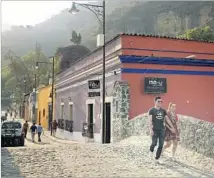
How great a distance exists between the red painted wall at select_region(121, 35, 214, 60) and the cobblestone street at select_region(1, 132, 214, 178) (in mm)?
5910

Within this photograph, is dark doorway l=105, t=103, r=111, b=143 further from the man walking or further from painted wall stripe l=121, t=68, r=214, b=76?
the man walking

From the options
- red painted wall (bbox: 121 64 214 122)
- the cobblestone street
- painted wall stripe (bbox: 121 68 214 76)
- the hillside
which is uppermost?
the hillside

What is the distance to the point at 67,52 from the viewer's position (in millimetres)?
69688

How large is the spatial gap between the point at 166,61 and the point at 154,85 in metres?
1.33

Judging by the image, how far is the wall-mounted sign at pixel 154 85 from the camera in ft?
54.6

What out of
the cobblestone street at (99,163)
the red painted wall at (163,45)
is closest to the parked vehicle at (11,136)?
the red painted wall at (163,45)

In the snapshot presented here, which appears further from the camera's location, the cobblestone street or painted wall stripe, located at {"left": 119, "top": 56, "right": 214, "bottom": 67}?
painted wall stripe, located at {"left": 119, "top": 56, "right": 214, "bottom": 67}

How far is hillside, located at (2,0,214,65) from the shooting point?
11056 cm

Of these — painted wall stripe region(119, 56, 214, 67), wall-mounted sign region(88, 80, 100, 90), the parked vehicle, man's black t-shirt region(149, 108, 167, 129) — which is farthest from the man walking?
the parked vehicle

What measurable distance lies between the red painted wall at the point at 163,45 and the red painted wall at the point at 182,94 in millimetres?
669

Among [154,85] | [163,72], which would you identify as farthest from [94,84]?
[163,72]

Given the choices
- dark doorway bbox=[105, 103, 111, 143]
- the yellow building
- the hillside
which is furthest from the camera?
the hillside

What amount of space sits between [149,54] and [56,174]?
9923 mm

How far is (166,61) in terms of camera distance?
1719 cm
